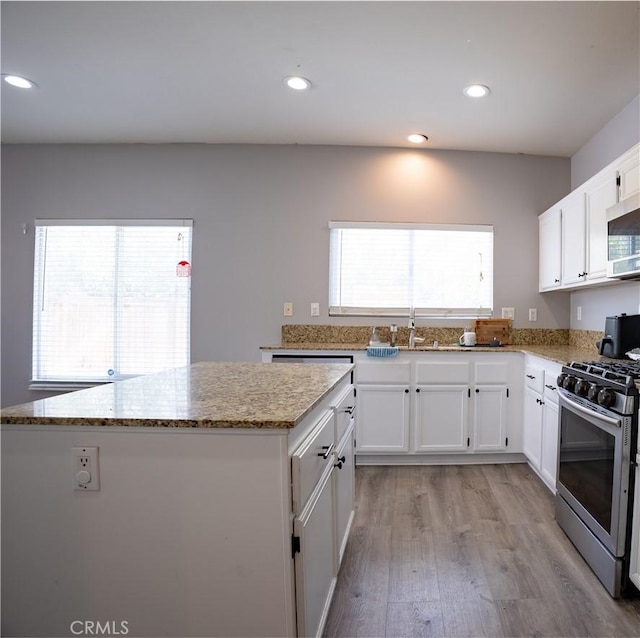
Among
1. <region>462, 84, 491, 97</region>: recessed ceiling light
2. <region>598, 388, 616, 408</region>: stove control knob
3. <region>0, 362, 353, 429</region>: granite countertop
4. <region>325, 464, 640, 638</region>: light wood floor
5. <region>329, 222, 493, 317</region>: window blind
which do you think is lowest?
<region>325, 464, 640, 638</region>: light wood floor

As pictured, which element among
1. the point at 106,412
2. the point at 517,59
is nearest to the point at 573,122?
the point at 517,59

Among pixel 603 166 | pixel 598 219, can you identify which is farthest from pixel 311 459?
pixel 603 166

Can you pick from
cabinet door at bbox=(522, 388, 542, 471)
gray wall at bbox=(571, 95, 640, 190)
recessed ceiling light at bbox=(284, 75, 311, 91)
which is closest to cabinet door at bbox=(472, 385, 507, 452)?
cabinet door at bbox=(522, 388, 542, 471)

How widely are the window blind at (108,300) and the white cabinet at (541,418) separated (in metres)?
2.92

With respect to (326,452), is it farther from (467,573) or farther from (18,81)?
(18,81)

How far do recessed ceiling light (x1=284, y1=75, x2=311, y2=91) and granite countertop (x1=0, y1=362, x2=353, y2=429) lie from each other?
1.93 metres

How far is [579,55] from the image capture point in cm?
203

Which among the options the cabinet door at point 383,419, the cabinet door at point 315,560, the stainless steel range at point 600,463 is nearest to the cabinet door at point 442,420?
the cabinet door at point 383,419

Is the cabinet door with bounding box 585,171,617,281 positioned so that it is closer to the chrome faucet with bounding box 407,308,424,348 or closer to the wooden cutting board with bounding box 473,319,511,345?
the wooden cutting board with bounding box 473,319,511,345

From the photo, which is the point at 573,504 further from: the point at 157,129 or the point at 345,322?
the point at 157,129

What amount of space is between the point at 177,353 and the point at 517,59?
3371 mm

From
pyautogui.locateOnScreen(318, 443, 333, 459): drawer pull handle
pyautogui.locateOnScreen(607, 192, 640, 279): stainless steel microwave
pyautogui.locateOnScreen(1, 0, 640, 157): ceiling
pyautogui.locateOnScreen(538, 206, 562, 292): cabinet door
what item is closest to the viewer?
pyautogui.locateOnScreen(318, 443, 333, 459): drawer pull handle

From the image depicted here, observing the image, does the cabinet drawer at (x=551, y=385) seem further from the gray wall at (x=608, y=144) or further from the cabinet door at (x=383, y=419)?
the gray wall at (x=608, y=144)

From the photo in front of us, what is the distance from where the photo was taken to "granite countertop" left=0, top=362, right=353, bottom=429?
902 millimetres
